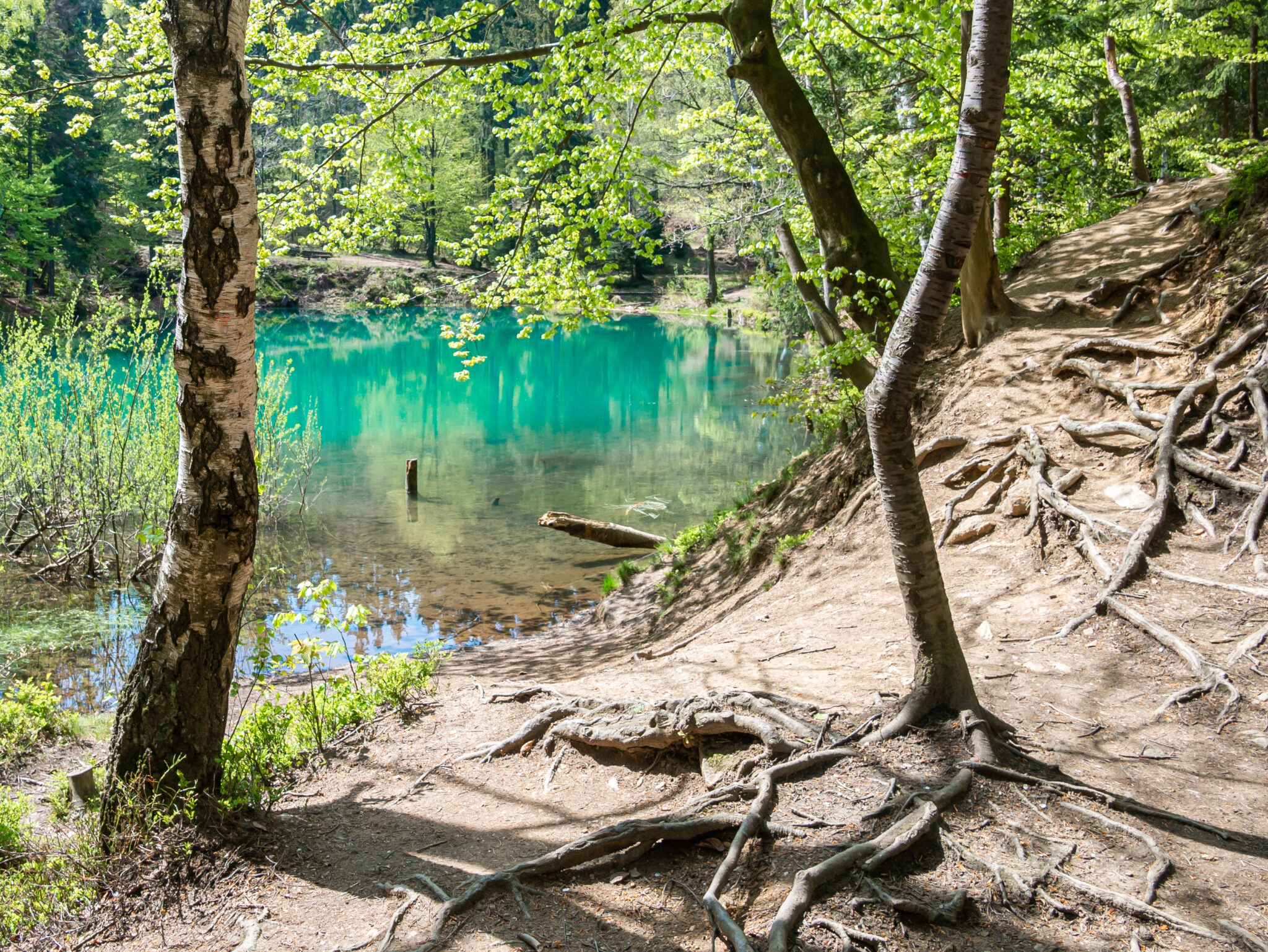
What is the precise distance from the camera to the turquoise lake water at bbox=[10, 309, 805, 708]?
11.9 m

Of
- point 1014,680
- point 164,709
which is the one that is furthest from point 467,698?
point 1014,680

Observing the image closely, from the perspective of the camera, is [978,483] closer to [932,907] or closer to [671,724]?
[671,724]

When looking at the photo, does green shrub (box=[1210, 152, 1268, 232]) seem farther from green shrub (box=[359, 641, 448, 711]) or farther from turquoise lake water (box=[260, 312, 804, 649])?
turquoise lake water (box=[260, 312, 804, 649])

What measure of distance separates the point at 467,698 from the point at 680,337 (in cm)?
4325

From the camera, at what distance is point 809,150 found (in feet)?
25.3

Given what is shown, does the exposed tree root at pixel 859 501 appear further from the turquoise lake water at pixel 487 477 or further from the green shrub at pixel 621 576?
the turquoise lake water at pixel 487 477

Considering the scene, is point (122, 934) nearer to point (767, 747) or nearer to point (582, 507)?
point (767, 747)

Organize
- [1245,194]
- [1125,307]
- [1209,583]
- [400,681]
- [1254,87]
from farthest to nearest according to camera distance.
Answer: [1254,87] < [1125,307] < [1245,194] < [400,681] < [1209,583]

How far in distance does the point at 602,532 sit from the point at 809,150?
26.7 feet

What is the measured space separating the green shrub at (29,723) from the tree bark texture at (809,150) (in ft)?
26.3

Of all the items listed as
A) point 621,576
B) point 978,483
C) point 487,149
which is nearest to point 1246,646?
point 978,483

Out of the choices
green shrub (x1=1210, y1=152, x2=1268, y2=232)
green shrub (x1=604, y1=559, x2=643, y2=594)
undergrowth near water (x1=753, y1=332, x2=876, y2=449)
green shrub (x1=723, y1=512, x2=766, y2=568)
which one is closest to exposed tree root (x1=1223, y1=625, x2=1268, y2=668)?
undergrowth near water (x1=753, y1=332, x2=876, y2=449)

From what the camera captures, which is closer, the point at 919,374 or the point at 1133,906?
the point at 1133,906

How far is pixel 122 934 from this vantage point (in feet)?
11.5
